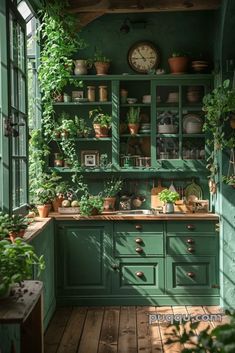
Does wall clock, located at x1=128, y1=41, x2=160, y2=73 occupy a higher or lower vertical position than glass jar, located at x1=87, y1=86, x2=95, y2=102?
higher

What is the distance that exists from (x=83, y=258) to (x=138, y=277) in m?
0.64

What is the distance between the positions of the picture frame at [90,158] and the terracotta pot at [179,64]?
133 cm

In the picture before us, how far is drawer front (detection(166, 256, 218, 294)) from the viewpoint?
623 cm

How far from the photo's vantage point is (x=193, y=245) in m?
6.22

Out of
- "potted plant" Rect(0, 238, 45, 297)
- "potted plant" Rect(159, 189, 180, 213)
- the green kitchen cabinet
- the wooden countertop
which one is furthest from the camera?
"potted plant" Rect(159, 189, 180, 213)

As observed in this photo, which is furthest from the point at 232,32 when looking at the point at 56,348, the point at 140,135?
the point at 56,348

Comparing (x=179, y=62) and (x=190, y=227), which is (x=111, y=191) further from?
(x=179, y=62)

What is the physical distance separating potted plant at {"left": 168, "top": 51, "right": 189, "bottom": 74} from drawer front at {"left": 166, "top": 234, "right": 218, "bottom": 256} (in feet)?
6.29

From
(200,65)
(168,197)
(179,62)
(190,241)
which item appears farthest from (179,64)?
(190,241)

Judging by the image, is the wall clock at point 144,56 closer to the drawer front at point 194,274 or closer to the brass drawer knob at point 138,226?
the brass drawer knob at point 138,226

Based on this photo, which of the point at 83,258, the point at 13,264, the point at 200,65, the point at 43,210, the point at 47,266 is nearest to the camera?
the point at 13,264

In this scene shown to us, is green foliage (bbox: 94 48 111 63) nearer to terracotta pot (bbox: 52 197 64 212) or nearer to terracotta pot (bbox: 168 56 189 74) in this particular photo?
terracotta pot (bbox: 168 56 189 74)

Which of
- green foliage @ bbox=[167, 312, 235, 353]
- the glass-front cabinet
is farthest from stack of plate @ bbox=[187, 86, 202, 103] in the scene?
green foliage @ bbox=[167, 312, 235, 353]

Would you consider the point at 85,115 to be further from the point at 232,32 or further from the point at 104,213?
the point at 232,32
